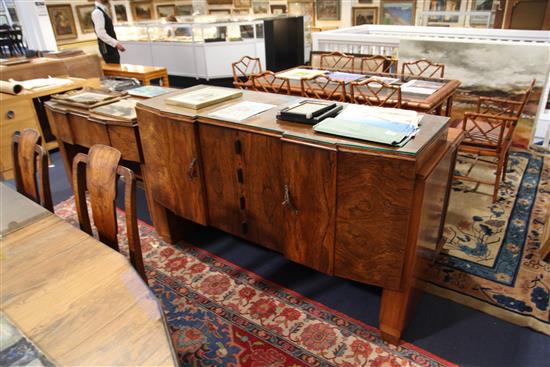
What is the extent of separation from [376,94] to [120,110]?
1.94 metres

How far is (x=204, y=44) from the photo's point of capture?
7793 millimetres

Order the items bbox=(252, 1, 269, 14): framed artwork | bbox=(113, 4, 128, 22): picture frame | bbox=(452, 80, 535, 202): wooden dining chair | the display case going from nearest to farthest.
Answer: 1. bbox=(452, 80, 535, 202): wooden dining chair
2. the display case
3. bbox=(252, 1, 269, 14): framed artwork
4. bbox=(113, 4, 128, 22): picture frame

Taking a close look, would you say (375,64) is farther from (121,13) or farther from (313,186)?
(121,13)

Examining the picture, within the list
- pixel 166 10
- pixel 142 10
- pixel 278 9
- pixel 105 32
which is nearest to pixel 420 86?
pixel 105 32

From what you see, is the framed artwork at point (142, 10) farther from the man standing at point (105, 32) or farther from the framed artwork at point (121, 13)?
the man standing at point (105, 32)

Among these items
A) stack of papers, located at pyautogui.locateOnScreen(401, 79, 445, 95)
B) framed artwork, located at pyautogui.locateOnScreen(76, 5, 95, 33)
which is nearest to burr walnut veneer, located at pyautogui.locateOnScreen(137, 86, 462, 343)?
stack of papers, located at pyautogui.locateOnScreen(401, 79, 445, 95)

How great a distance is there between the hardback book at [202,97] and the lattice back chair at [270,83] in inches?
45.3

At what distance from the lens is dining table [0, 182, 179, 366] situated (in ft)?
3.17

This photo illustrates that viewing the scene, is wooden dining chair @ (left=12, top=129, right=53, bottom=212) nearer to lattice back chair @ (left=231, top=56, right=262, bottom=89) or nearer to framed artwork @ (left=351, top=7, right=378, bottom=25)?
lattice back chair @ (left=231, top=56, right=262, bottom=89)

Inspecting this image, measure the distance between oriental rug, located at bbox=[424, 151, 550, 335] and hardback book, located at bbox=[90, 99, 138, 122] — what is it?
2079 mm

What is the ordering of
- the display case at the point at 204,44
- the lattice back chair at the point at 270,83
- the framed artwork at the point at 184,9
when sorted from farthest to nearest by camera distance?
1. the framed artwork at the point at 184,9
2. the display case at the point at 204,44
3. the lattice back chair at the point at 270,83

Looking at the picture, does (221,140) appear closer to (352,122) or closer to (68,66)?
(352,122)

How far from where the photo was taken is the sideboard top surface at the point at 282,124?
164 cm

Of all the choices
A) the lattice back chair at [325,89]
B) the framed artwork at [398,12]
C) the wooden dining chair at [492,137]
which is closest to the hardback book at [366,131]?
the lattice back chair at [325,89]
